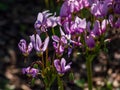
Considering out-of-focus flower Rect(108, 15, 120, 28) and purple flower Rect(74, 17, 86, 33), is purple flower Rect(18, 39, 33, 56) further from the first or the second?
out-of-focus flower Rect(108, 15, 120, 28)

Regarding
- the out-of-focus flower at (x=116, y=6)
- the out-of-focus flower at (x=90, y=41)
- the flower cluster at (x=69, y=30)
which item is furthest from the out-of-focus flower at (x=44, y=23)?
the out-of-focus flower at (x=116, y=6)

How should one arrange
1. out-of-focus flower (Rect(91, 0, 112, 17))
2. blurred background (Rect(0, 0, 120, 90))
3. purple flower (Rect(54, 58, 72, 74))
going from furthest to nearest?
blurred background (Rect(0, 0, 120, 90)), out-of-focus flower (Rect(91, 0, 112, 17)), purple flower (Rect(54, 58, 72, 74))

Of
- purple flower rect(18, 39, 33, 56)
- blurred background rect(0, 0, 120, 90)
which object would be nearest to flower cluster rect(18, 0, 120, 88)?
purple flower rect(18, 39, 33, 56)

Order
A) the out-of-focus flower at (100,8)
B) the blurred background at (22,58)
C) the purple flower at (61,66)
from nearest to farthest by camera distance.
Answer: the purple flower at (61,66)
the out-of-focus flower at (100,8)
the blurred background at (22,58)

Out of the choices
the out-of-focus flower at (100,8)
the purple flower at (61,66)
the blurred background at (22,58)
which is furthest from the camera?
the blurred background at (22,58)

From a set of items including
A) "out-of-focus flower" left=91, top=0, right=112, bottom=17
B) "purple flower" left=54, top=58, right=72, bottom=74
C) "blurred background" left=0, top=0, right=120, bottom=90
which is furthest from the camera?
"blurred background" left=0, top=0, right=120, bottom=90

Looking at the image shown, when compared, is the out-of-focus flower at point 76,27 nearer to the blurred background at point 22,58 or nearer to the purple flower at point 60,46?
the purple flower at point 60,46

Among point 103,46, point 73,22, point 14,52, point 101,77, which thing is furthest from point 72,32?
point 14,52

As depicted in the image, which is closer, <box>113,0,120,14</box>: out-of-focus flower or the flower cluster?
the flower cluster
